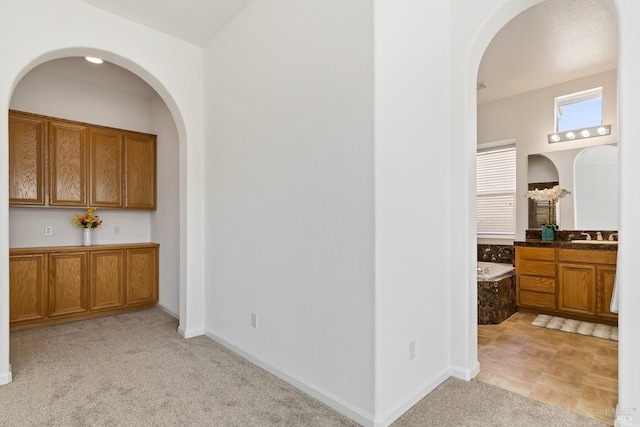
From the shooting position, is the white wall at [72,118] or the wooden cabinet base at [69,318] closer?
the wooden cabinet base at [69,318]

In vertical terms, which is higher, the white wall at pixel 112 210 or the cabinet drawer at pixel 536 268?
the white wall at pixel 112 210

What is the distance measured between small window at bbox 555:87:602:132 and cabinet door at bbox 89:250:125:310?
20.0 ft

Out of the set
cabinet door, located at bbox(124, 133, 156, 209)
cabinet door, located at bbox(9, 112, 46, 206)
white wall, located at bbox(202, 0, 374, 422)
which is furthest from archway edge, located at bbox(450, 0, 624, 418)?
cabinet door, located at bbox(9, 112, 46, 206)

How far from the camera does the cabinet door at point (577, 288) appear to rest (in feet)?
12.6

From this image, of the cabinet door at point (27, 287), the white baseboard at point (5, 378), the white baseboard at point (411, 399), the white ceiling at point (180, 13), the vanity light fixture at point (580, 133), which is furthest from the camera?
the vanity light fixture at point (580, 133)

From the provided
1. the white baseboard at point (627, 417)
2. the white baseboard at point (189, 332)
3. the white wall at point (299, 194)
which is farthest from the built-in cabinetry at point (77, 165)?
the white baseboard at point (627, 417)

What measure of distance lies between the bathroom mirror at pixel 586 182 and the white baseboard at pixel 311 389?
4.12m

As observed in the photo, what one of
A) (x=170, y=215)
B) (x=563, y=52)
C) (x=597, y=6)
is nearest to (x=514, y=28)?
(x=597, y=6)

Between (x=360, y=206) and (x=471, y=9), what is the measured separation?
1.74 meters

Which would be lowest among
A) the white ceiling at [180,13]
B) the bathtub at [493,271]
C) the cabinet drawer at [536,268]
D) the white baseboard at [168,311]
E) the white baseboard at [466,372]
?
the white baseboard at [168,311]

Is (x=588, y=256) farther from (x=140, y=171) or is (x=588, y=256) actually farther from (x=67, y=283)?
(x=67, y=283)

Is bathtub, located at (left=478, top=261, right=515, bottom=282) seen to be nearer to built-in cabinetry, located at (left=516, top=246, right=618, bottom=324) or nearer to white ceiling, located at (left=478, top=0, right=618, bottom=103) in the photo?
built-in cabinetry, located at (left=516, top=246, right=618, bottom=324)

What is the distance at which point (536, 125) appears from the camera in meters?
4.78

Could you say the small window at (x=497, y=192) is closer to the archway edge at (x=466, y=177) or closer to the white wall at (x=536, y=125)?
the white wall at (x=536, y=125)
